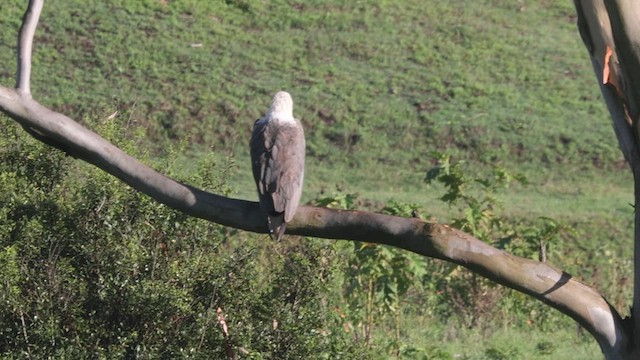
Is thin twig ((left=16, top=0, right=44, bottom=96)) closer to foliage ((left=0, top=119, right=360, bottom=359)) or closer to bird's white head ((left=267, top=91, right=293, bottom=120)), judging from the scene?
foliage ((left=0, top=119, right=360, bottom=359))

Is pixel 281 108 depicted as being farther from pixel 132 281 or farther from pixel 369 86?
pixel 369 86

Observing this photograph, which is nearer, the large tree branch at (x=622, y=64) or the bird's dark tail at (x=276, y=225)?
the large tree branch at (x=622, y=64)

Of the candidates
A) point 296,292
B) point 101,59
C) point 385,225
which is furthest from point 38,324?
point 101,59

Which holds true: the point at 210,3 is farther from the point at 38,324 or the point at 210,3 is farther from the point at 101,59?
the point at 38,324

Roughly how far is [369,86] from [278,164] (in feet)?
41.4

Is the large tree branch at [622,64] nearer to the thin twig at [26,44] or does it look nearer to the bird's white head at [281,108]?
the bird's white head at [281,108]

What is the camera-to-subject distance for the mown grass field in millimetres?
16344

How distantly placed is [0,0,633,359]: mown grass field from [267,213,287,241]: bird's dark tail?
8362mm

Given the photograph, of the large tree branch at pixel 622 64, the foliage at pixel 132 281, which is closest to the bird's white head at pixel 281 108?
the foliage at pixel 132 281

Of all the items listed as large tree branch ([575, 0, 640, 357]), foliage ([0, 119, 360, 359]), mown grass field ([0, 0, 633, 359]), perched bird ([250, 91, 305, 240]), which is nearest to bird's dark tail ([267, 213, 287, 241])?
perched bird ([250, 91, 305, 240])

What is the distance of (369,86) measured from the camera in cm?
1928

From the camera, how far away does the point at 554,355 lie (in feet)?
31.2

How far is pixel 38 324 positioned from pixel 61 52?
13.0 metres

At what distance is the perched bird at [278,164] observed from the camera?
581cm
